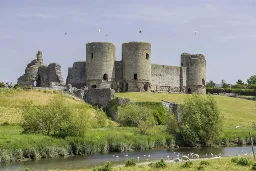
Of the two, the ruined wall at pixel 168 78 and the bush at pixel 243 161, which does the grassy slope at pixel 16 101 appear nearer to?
the ruined wall at pixel 168 78

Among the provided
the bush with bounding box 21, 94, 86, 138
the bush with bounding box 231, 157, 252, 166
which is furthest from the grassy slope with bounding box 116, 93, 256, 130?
the bush with bounding box 231, 157, 252, 166

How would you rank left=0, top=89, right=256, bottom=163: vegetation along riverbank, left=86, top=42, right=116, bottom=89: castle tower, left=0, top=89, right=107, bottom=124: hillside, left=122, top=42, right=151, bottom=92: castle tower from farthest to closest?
left=122, top=42, right=151, bottom=92: castle tower → left=86, top=42, right=116, bottom=89: castle tower → left=0, top=89, right=107, bottom=124: hillside → left=0, top=89, right=256, bottom=163: vegetation along riverbank

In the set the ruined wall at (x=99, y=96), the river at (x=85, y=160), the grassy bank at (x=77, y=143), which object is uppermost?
the ruined wall at (x=99, y=96)

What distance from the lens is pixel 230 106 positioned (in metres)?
75.9

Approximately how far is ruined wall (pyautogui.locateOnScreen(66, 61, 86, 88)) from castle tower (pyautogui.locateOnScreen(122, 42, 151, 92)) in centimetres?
599

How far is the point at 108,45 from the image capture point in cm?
7338

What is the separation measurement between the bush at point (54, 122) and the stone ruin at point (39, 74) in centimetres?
2884

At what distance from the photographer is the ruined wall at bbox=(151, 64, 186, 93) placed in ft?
261

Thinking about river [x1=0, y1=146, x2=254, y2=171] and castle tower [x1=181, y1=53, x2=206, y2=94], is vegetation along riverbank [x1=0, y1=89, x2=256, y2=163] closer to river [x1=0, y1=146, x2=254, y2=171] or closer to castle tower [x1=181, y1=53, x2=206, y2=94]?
river [x1=0, y1=146, x2=254, y2=171]

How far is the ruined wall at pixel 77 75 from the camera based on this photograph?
75.4m

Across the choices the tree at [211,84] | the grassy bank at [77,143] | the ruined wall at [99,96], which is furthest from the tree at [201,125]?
the tree at [211,84]

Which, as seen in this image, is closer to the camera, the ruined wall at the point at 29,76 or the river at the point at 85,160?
the river at the point at 85,160

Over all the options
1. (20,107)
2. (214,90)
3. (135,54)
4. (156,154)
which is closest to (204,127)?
(156,154)

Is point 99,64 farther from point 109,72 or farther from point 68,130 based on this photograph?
point 68,130
